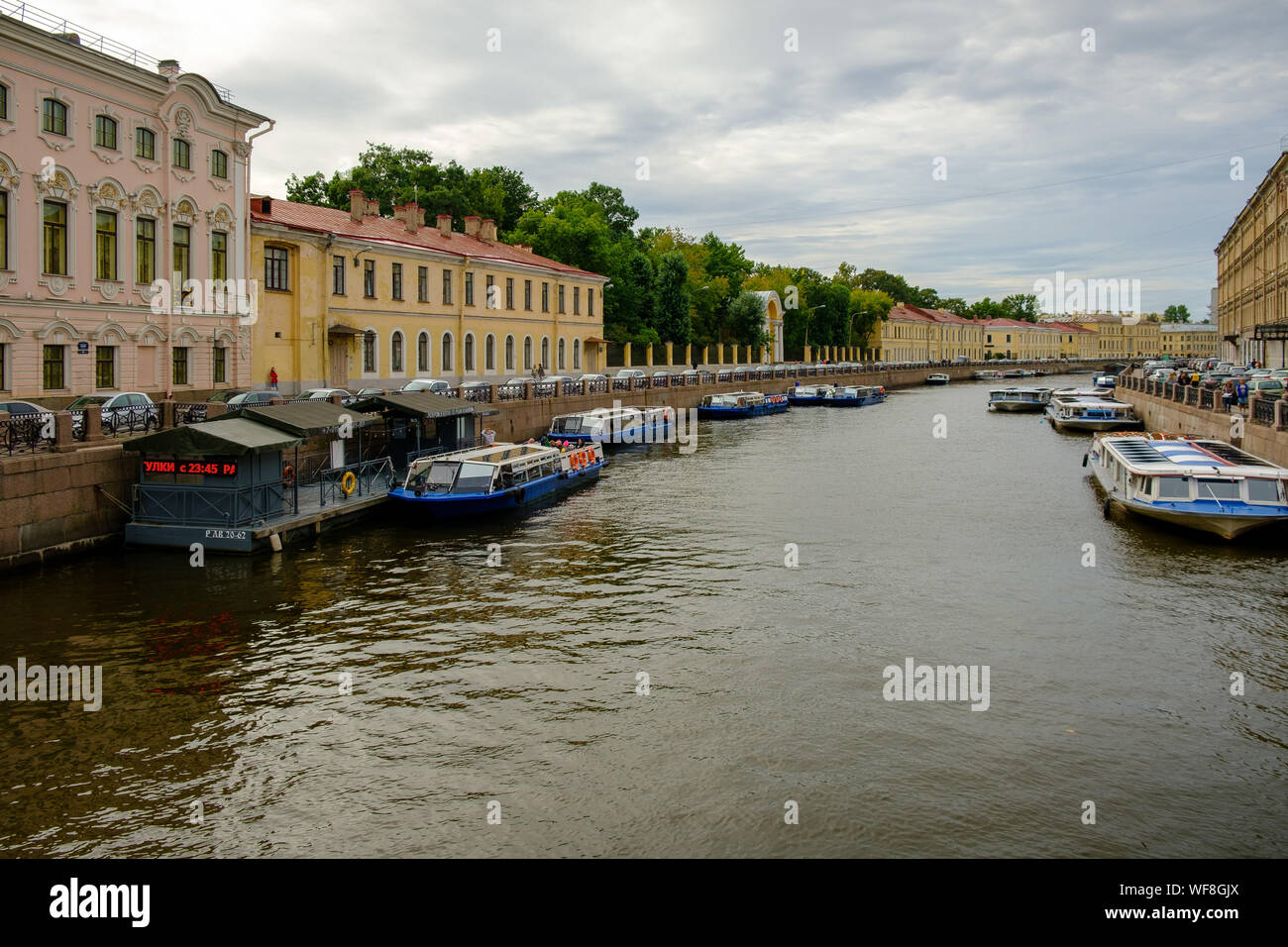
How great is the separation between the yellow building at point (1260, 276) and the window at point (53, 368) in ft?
199

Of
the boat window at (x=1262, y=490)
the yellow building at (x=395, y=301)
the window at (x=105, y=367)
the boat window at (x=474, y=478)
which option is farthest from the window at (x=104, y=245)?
the boat window at (x=1262, y=490)

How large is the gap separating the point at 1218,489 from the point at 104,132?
32.9m

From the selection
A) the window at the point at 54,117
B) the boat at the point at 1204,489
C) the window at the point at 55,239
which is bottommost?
the boat at the point at 1204,489

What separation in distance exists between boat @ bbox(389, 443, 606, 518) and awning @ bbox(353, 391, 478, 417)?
2.36 metres

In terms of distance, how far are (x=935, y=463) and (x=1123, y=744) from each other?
28.6 metres

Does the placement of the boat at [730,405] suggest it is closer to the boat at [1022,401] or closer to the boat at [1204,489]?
the boat at [1022,401]

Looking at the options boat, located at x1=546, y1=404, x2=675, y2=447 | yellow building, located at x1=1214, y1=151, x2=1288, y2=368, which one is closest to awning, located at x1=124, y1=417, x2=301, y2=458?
boat, located at x1=546, y1=404, x2=675, y2=447

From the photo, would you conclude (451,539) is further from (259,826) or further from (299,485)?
(259,826)

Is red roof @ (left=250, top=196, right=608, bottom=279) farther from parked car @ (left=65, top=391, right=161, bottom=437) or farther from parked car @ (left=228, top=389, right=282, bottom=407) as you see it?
parked car @ (left=65, top=391, right=161, bottom=437)

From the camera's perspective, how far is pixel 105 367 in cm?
3147

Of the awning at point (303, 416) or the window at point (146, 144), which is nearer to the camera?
the awning at point (303, 416)

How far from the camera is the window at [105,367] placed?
1224 inches
